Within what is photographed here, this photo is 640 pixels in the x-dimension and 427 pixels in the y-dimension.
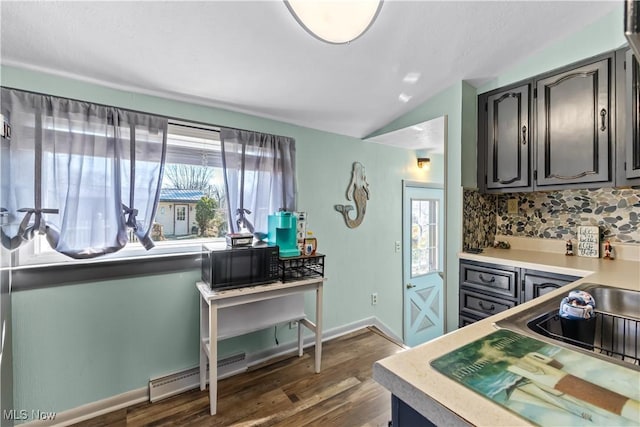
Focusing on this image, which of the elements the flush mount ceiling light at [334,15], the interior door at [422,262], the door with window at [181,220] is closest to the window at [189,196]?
the door with window at [181,220]

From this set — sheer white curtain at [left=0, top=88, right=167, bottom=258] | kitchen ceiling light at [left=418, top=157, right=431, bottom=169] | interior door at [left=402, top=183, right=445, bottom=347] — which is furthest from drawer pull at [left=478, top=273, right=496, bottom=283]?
sheer white curtain at [left=0, top=88, right=167, bottom=258]

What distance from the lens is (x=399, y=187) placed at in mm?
3307

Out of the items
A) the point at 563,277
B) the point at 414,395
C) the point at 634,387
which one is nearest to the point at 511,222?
the point at 563,277

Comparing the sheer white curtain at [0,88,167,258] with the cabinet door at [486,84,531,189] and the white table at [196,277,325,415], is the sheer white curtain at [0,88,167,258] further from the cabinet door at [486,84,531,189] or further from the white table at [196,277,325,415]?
the cabinet door at [486,84,531,189]

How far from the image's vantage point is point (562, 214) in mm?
2205

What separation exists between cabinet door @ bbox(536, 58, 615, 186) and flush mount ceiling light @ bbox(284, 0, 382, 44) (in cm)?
165

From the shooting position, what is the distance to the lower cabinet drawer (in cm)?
195

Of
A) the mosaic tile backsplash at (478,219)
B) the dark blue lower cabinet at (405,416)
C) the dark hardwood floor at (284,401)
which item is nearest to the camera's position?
the dark blue lower cabinet at (405,416)

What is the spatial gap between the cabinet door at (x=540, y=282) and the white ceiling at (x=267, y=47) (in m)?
1.50

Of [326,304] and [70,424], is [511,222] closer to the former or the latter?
[326,304]

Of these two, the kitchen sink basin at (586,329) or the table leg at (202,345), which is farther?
the table leg at (202,345)

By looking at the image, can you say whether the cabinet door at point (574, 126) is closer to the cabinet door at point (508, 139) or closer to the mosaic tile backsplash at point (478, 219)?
the cabinet door at point (508, 139)

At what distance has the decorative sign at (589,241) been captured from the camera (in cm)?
197

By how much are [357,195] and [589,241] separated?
6.05 feet
